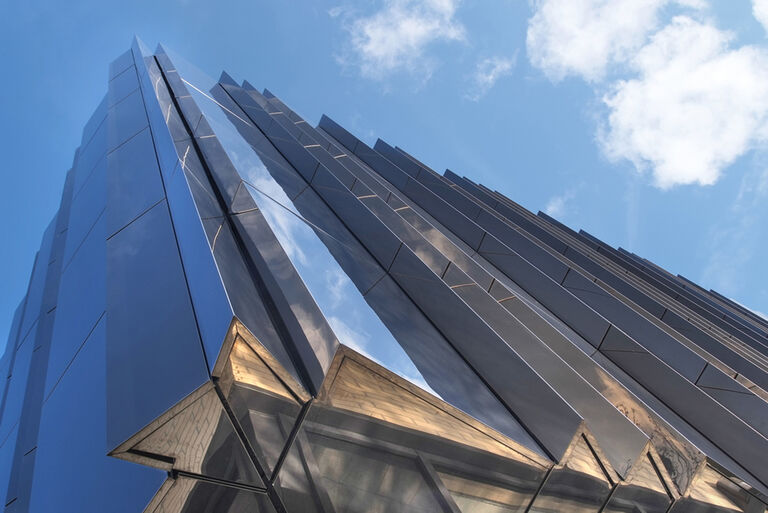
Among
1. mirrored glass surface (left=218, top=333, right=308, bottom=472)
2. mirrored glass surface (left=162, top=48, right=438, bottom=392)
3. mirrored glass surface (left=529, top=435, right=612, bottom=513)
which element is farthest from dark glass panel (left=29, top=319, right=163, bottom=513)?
mirrored glass surface (left=529, top=435, right=612, bottom=513)

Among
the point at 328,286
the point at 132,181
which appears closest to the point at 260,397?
the point at 328,286

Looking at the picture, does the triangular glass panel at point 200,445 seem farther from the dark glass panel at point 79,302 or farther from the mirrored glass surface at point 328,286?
the dark glass panel at point 79,302

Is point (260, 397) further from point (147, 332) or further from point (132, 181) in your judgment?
point (132, 181)

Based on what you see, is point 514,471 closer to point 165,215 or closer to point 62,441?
point 62,441

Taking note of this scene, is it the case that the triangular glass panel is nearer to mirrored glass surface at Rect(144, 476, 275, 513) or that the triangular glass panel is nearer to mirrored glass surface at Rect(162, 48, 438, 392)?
mirrored glass surface at Rect(144, 476, 275, 513)

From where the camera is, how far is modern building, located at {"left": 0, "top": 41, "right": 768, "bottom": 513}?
2818 mm

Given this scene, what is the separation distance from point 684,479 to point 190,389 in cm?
428

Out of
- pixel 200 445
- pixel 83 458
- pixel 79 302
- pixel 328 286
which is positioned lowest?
pixel 83 458

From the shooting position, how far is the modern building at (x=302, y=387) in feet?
9.25

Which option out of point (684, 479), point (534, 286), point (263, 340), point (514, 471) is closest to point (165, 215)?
point (263, 340)

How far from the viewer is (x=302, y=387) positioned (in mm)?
2936

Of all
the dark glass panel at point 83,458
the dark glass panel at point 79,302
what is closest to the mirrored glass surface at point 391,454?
the dark glass panel at point 83,458

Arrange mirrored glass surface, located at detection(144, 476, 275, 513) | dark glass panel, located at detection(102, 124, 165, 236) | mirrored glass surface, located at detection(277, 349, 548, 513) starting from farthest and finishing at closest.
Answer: dark glass panel, located at detection(102, 124, 165, 236)
mirrored glass surface, located at detection(277, 349, 548, 513)
mirrored glass surface, located at detection(144, 476, 275, 513)

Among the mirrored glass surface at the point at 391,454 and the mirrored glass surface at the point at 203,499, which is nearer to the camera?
the mirrored glass surface at the point at 203,499
